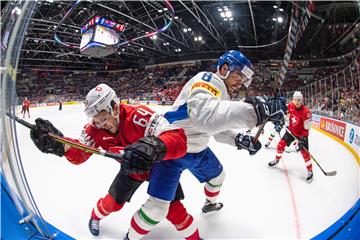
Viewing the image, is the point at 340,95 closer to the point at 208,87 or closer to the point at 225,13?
the point at 208,87

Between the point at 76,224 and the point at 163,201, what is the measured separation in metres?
0.87

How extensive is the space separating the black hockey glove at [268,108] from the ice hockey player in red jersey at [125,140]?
0.36 metres

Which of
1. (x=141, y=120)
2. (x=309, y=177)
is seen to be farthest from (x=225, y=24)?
(x=141, y=120)

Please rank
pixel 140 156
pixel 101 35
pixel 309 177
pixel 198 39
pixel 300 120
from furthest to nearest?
1. pixel 198 39
2. pixel 101 35
3. pixel 300 120
4. pixel 309 177
5. pixel 140 156

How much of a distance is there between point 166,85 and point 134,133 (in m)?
15.8

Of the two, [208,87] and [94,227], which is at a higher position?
[208,87]

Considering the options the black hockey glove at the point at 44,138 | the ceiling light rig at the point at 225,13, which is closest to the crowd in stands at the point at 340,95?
the black hockey glove at the point at 44,138

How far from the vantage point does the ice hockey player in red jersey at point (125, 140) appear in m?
1.04

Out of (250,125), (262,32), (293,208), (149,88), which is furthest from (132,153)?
(149,88)

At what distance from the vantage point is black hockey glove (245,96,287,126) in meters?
1.04

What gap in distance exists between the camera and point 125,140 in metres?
1.47

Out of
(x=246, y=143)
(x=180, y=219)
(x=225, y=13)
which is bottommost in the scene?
(x=180, y=219)

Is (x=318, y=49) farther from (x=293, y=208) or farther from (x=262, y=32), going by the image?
(x=293, y=208)

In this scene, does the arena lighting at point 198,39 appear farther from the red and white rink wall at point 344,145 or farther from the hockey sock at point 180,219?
the hockey sock at point 180,219
